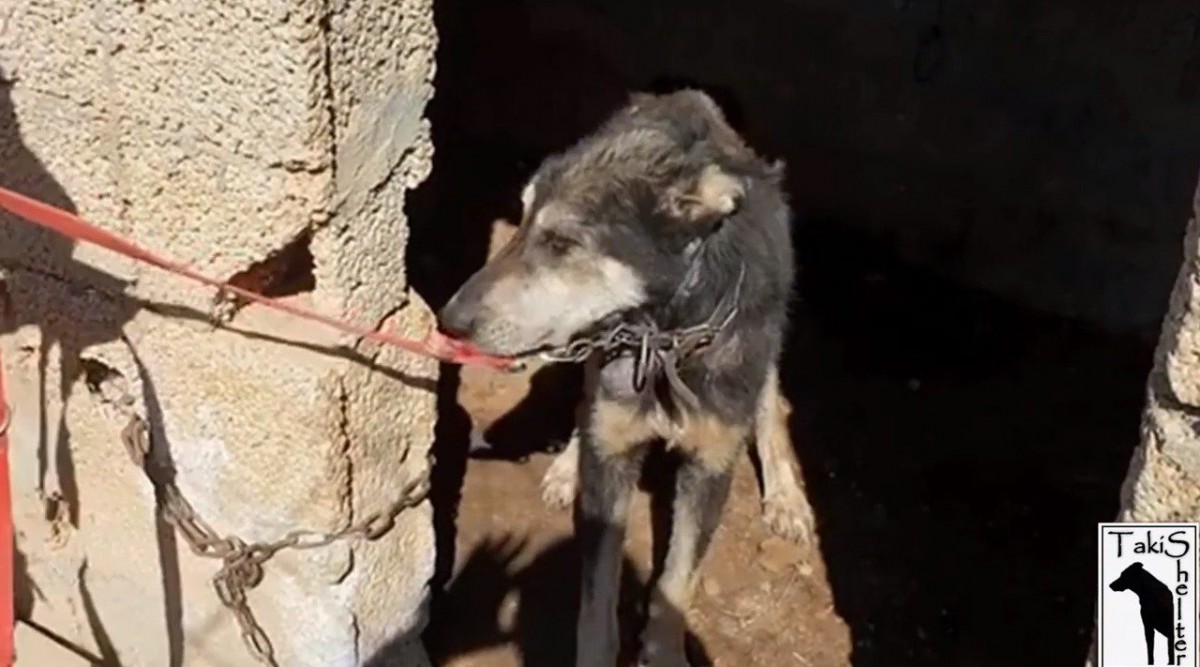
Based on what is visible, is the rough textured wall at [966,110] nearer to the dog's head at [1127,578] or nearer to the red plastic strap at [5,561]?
the dog's head at [1127,578]

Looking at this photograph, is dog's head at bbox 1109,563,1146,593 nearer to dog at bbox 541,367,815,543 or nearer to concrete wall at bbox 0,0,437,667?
concrete wall at bbox 0,0,437,667

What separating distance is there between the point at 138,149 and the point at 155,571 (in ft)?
4.08

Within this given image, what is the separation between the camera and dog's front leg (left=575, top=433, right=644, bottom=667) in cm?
456

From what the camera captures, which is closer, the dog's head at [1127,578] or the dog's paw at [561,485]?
the dog's head at [1127,578]

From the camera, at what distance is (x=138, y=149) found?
3500 millimetres

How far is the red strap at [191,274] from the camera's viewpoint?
3107mm

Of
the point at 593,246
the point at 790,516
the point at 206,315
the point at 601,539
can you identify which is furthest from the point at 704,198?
the point at 790,516

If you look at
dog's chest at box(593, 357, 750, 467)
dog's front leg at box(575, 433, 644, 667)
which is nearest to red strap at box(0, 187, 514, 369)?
dog's chest at box(593, 357, 750, 467)

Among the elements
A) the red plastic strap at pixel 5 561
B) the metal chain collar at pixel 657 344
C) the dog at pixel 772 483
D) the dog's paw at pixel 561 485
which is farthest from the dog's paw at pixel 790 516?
the red plastic strap at pixel 5 561

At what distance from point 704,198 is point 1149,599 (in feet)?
5.02

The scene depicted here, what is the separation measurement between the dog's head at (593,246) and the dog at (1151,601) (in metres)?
1.45

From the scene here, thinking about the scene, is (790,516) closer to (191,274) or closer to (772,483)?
(772,483)

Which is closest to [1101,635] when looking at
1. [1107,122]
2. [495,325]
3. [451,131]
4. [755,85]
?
[495,325]

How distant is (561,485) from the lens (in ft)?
17.9
